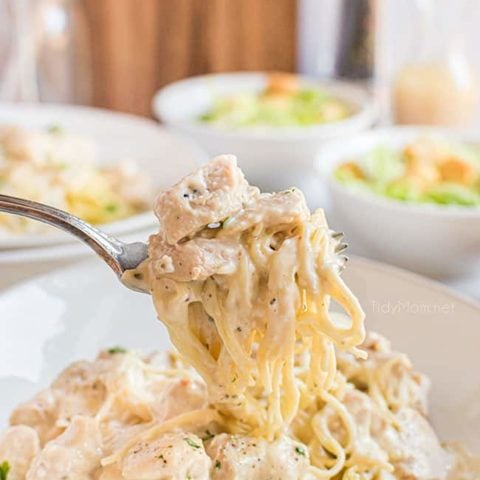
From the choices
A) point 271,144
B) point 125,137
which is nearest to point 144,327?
point 271,144

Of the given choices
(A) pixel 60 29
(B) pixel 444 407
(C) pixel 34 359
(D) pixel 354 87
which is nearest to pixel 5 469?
(C) pixel 34 359

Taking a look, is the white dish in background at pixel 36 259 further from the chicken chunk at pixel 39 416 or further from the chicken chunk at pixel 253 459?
the chicken chunk at pixel 253 459

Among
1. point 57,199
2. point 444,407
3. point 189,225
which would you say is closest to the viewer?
point 189,225

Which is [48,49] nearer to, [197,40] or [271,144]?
[197,40]

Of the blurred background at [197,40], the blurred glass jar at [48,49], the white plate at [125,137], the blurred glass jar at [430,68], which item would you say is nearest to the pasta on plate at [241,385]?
the white plate at [125,137]

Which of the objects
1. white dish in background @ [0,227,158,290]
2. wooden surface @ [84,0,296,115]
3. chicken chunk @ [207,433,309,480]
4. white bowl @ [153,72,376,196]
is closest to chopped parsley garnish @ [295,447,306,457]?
chicken chunk @ [207,433,309,480]

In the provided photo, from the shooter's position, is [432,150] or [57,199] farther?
[432,150]

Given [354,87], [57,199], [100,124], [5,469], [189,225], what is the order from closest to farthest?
[189,225]
[5,469]
[57,199]
[100,124]
[354,87]

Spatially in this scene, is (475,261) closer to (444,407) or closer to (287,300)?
(444,407)

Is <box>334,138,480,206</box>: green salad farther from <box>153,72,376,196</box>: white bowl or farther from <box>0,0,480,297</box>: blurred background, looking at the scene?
<box>153,72,376,196</box>: white bowl
